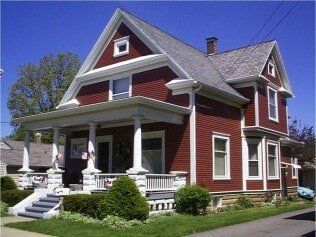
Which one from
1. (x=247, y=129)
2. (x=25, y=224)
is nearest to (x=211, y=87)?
(x=247, y=129)

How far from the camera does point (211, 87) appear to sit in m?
19.7

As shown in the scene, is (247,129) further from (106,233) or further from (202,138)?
(106,233)

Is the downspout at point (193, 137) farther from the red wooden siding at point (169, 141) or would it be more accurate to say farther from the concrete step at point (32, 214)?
the concrete step at point (32, 214)

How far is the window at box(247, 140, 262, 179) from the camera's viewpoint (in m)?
23.0

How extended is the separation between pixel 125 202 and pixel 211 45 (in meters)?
17.5

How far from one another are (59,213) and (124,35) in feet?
35.3

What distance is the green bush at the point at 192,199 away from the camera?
56.6 ft

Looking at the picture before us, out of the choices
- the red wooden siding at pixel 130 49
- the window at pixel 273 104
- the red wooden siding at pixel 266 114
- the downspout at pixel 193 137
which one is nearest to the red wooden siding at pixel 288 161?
the red wooden siding at pixel 266 114

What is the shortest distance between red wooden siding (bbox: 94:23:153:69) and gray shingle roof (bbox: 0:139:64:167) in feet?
46.1

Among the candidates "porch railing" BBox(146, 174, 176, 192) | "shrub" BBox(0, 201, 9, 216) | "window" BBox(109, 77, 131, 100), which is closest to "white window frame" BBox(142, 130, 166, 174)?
"porch railing" BBox(146, 174, 176, 192)

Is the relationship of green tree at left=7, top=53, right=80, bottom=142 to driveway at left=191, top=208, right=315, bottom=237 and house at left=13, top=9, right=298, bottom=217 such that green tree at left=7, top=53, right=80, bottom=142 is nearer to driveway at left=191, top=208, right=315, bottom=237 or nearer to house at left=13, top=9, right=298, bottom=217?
house at left=13, top=9, right=298, bottom=217

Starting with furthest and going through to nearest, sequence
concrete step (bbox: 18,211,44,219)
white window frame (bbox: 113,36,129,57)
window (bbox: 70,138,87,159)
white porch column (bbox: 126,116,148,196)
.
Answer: window (bbox: 70,138,87,159), white window frame (bbox: 113,36,129,57), concrete step (bbox: 18,211,44,219), white porch column (bbox: 126,116,148,196)

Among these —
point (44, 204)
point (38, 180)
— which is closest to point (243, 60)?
point (38, 180)

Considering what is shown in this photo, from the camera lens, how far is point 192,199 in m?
17.2
